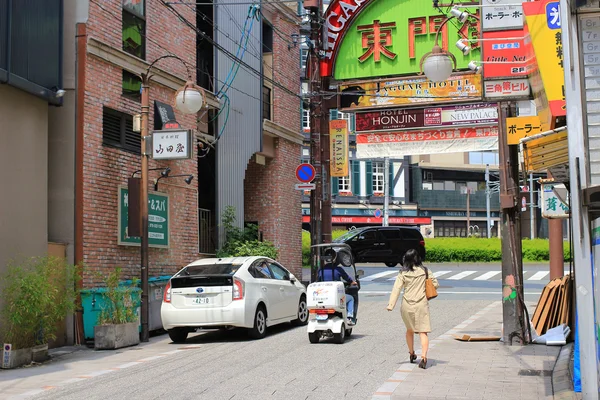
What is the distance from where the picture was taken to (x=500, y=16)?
11695mm

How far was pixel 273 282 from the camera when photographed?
15.6m

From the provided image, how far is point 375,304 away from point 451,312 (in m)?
2.94

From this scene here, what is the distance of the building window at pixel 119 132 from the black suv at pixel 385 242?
716 inches

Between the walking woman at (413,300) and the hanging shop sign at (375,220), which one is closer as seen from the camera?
the walking woman at (413,300)

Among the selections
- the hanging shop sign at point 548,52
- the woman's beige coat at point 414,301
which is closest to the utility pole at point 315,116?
the woman's beige coat at point 414,301

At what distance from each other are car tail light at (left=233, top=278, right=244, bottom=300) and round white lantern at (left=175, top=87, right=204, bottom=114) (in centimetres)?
378

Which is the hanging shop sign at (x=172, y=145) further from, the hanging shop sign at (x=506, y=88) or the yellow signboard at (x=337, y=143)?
the yellow signboard at (x=337, y=143)

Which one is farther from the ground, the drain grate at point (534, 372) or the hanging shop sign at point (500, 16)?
the hanging shop sign at point (500, 16)

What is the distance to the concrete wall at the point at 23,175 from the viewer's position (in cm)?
1334

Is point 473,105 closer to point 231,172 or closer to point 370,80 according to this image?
point 370,80

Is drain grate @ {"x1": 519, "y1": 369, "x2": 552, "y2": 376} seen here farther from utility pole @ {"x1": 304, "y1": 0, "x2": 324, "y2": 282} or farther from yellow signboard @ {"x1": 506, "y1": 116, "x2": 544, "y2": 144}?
utility pole @ {"x1": 304, "y1": 0, "x2": 324, "y2": 282}

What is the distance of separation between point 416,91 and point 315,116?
2896 millimetres

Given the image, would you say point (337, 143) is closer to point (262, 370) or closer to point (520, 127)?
point (520, 127)

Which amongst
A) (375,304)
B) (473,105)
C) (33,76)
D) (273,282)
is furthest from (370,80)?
(33,76)
